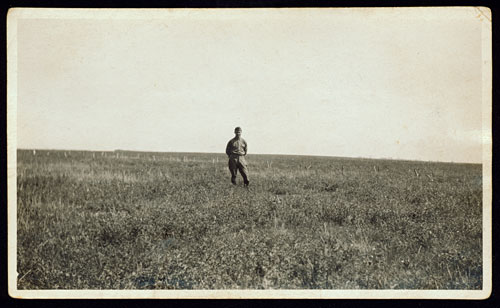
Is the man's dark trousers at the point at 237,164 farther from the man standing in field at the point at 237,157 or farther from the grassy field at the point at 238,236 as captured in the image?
the grassy field at the point at 238,236

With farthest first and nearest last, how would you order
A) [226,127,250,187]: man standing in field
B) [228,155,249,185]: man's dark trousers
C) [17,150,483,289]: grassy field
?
[228,155,249,185]: man's dark trousers, [226,127,250,187]: man standing in field, [17,150,483,289]: grassy field

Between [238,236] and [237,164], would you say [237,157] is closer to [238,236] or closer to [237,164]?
[237,164]

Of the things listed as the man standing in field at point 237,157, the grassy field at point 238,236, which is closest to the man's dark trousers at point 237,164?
the man standing in field at point 237,157

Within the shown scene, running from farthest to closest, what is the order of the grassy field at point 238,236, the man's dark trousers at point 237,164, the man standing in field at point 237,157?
the man's dark trousers at point 237,164 → the man standing in field at point 237,157 → the grassy field at point 238,236

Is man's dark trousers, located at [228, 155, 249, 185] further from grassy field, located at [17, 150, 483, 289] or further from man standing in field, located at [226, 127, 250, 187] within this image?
grassy field, located at [17, 150, 483, 289]

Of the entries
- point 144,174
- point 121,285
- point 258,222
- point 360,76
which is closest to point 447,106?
point 360,76

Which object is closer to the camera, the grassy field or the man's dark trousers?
the grassy field

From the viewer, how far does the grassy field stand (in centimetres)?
393

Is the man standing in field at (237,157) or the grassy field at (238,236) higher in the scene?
the man standing in field at (237,157)

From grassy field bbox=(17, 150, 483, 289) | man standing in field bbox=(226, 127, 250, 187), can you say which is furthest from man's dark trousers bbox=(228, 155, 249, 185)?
grassy field bbox=(17, 150, 483, 289)

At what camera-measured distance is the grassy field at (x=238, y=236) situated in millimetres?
3934

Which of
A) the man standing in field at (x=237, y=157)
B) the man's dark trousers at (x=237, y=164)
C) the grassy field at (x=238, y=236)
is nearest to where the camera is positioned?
the grassy field at (x=238, y=236)

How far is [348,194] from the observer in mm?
6336

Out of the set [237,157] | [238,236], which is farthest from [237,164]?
[238,236]
